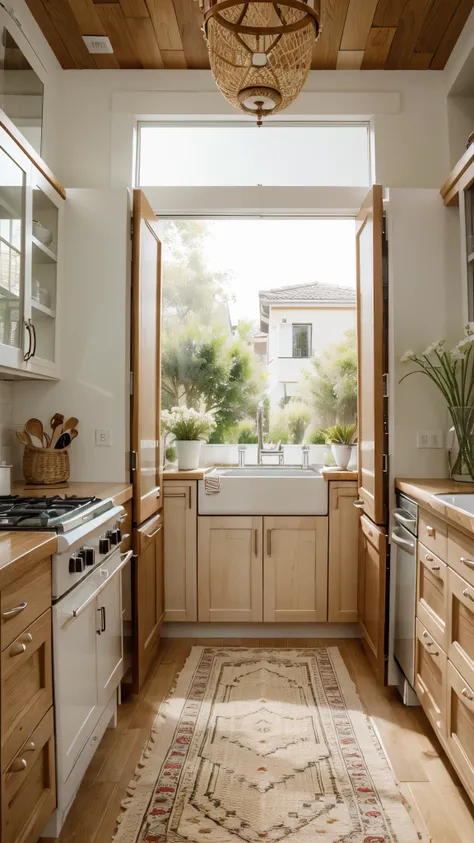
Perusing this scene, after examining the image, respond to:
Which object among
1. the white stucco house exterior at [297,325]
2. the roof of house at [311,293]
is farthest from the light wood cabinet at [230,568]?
the roof of house at [311,293]

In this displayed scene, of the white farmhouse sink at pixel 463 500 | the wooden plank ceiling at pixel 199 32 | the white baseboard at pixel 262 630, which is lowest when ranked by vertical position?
the white baseboard at pixel 262 630

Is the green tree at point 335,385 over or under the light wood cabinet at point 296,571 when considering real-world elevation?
over

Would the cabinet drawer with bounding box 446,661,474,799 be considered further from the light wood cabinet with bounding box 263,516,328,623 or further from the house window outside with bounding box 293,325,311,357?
the house window outside with bounding box 293,325,311,357

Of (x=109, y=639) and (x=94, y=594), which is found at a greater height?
(x=94, y=594)

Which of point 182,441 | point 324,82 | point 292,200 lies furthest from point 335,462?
point 324,82

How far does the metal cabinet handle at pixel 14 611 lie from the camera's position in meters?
1.44

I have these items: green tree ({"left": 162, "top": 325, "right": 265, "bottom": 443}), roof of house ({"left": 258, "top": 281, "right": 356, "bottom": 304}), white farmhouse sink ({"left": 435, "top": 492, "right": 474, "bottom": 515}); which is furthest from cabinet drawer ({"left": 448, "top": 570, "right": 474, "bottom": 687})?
roof of house ({"left": 258, "top": 281, "right": 356, "bottom": 304})

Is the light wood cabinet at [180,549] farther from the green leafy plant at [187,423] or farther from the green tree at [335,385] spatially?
the green tree at [335,385]

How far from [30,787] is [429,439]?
2189mm

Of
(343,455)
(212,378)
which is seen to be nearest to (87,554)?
(343,455)

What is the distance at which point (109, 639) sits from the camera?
2453 mm

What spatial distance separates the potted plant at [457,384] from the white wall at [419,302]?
0.06 metres

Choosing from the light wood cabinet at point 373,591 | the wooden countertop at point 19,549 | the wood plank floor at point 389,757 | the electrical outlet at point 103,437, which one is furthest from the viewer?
the electrical outlet at point 103,437

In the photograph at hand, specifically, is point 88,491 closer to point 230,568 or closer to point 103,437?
point 103,437
